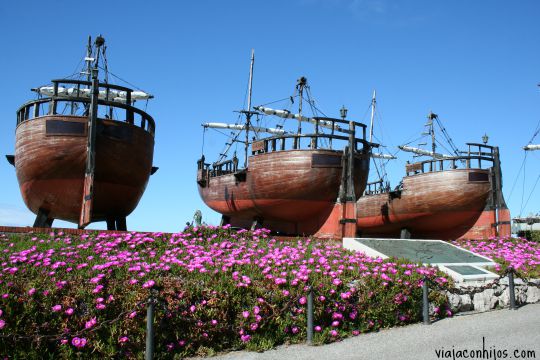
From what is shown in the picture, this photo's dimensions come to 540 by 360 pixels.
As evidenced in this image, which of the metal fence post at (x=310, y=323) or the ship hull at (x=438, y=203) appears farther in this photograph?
the ship hull at (x=438, y=203)

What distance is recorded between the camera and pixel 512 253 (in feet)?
39.8

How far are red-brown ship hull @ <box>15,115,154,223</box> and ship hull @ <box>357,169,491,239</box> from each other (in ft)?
38.8

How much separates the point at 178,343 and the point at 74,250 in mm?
3436

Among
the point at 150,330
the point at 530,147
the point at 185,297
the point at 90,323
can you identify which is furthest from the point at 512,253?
the point at 530,147

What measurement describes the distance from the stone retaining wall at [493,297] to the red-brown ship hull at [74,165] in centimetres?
889

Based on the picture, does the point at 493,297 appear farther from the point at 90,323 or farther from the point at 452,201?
the point at 452,201

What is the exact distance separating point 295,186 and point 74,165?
666cm

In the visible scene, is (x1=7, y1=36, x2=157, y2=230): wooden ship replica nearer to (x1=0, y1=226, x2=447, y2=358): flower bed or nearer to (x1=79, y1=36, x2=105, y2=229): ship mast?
(x1=79, y1=36, x2=105, y2=229): ship mast

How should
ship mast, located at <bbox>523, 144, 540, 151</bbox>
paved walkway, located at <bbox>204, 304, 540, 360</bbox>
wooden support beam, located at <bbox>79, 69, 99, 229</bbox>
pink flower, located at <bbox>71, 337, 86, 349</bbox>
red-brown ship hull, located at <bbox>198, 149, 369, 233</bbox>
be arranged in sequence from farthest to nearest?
ship mast, located at <bbox>523, 144, 540, 151</bbox> → red-brown ship hull, located at <bbox>198, 149, 369, 233</bbox> → wooden support beam, located at <bbox>79, 69, 99, 229</bbox> → paved walkway, located at <bbox>204, 304, 540, 360</bbox> → pink flower, located at <bbox>71, 337, 86, 349</bbox>

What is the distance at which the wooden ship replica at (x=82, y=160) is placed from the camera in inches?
464

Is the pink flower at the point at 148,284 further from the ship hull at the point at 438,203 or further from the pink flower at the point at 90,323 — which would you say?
the ship hull at the point at 438,203

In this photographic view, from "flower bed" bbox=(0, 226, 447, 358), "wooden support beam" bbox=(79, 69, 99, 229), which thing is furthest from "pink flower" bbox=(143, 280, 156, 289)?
"wooden support beam" bbox=(79, 69, 99, 229)

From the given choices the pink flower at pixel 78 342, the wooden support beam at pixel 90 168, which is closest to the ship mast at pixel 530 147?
the wooden support beam at pixel 90 168

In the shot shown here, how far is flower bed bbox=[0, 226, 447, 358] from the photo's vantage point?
509cm
